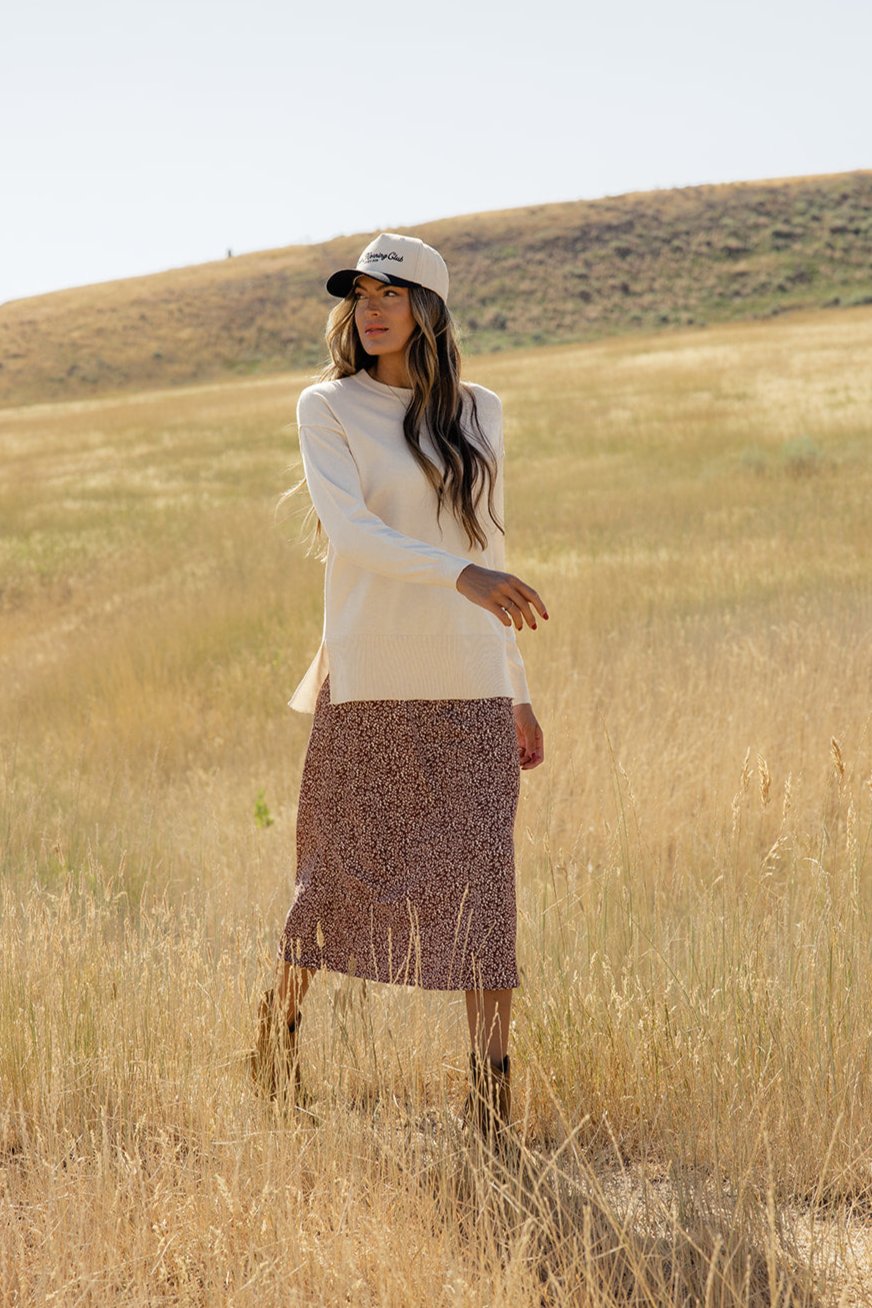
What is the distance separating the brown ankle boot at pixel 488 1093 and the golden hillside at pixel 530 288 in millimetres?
62192

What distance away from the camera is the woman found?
114 inches

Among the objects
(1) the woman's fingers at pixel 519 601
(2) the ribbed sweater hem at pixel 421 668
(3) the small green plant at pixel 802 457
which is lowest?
(3) the small green plant at pixel 802 457

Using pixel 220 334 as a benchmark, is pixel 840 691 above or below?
below

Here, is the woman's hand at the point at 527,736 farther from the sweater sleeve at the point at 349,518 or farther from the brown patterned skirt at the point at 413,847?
the sweater sleeve at the point at 349,518

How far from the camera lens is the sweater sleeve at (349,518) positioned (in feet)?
9.04

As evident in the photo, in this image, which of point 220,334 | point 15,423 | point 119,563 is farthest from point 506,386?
point 220,334

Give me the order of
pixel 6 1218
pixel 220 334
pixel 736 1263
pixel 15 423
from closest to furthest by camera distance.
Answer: pixel 736 1263, pixel 6 1218, pixel 15 423, pixel 220 334

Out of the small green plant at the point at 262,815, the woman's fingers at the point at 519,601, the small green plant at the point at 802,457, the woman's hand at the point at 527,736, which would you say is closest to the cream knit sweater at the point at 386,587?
the woman's hand at the point at 527,736

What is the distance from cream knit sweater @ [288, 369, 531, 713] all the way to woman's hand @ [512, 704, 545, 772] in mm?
200

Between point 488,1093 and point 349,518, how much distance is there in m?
1.20

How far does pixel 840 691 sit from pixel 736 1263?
4.29m

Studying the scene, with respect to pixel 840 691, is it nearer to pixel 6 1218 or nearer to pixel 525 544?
pixel 6 1218

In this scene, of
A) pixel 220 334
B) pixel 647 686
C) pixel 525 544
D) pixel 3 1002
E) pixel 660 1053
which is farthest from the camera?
pixel 220 334

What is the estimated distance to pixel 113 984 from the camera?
10.3 feet
